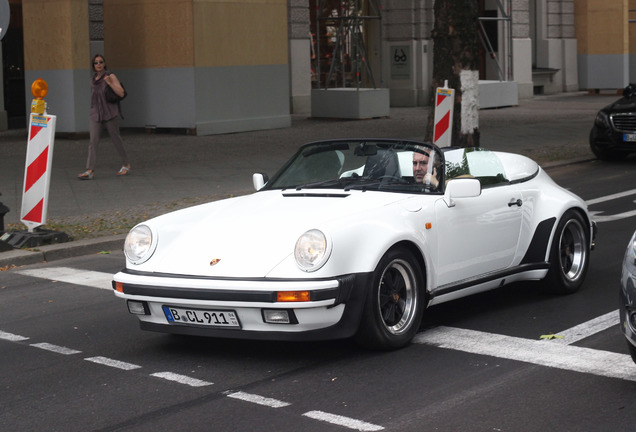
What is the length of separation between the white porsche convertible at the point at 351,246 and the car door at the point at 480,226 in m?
0.01

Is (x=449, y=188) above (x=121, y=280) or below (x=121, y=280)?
above

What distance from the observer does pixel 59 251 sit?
10.8 meters

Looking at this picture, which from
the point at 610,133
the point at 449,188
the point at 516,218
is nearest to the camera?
the point at 449,188

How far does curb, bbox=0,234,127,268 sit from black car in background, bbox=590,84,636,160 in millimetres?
9849

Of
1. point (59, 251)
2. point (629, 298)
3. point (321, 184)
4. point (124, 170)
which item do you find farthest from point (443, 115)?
point (629, 298)

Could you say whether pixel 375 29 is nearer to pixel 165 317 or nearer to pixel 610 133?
pixel 610 133

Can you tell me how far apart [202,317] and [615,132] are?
13248 mm

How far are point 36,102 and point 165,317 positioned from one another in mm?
5220

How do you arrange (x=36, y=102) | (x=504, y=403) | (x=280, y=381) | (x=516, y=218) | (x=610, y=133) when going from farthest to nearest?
1. (x=610, y=133)
2. (x=36, y=102)
3. (x=516, y=218)
4. (x=280, y=381)
5. (x=504, y=403)

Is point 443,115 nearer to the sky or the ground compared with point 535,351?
nearer to the sky

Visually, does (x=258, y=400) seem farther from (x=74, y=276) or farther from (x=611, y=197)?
(x=611, y=197)

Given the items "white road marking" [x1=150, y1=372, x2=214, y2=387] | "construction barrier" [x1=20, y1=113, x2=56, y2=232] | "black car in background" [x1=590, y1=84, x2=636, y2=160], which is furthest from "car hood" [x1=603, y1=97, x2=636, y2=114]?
"white road marking" [x1=150, y1=372, x2=214, y2=387]

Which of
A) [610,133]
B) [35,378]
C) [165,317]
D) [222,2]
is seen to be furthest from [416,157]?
[222,2]

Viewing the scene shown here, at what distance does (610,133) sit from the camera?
59.7ft
